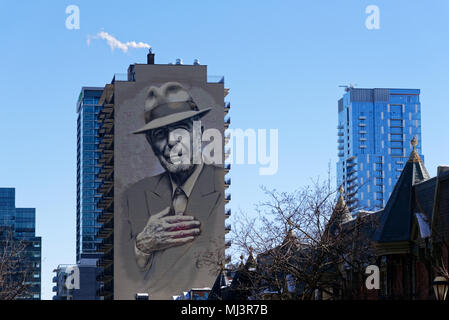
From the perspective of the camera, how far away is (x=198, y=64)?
454 feet

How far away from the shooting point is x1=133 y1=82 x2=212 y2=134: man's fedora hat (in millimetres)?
133500

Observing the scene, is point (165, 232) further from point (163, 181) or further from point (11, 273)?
point (11, 273)

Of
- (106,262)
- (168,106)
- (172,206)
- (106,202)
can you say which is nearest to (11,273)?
(172,206)

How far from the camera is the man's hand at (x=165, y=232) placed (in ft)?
430

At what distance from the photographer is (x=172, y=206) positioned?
13162 cm

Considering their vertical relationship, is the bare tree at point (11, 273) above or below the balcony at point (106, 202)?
below

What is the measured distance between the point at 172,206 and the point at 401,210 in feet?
281

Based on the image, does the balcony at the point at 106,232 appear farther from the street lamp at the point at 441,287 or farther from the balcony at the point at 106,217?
the street lamp at the point at 441,287

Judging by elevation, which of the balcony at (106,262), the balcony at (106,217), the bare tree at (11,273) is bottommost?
the balcony at (106,262)

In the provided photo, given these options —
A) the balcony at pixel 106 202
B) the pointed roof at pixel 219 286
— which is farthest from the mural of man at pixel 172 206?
the pointed roof at pixel 219 286

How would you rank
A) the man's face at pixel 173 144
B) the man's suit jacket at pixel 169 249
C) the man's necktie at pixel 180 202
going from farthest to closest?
the man's face at pixel 173 144 → the man's necktie at pixel 180 202 → the man's suit jacket at pixel 169 249
